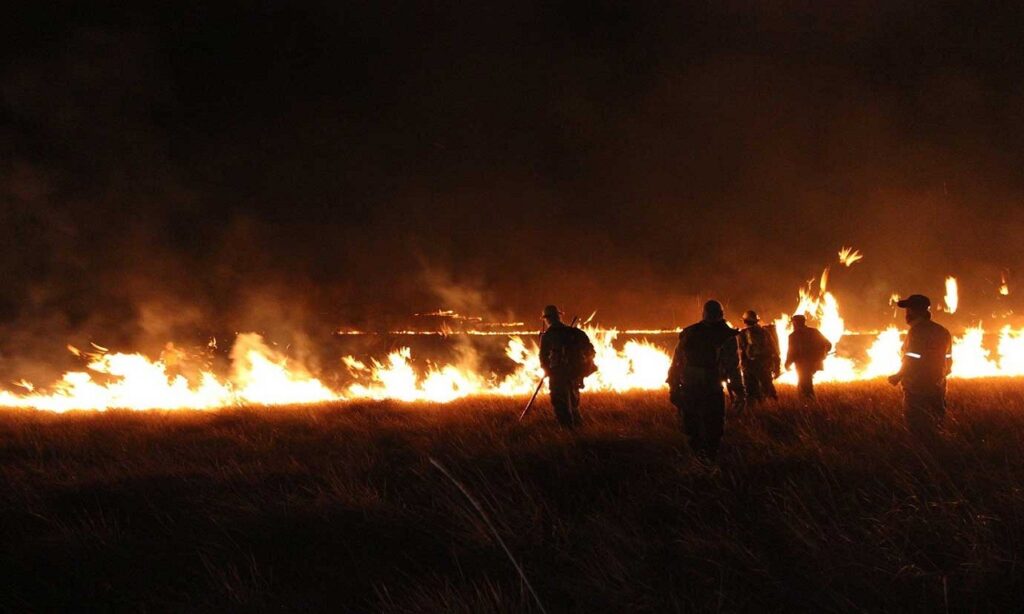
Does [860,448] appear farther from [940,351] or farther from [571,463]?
[571,463]

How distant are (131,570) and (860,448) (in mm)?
6119

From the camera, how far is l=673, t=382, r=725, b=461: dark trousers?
639cm

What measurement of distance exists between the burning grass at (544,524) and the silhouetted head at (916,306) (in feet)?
4.04

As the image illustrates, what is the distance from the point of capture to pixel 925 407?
20.7 ft

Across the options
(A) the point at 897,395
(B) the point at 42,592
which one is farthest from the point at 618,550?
(A) the point at 897,395

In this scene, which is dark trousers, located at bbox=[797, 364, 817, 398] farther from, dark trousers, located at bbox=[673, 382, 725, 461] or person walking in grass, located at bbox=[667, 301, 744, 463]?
dark trousers, located at bbox=[673, 382, 725, 461]

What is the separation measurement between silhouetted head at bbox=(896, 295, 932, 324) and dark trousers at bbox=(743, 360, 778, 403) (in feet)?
11.5

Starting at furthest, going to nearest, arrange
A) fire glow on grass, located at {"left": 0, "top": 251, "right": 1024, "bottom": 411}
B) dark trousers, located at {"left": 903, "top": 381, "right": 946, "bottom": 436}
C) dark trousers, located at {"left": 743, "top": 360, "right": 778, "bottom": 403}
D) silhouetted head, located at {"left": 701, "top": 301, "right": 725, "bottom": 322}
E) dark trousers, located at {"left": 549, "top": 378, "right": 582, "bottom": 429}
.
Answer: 1. fire glow on grass, located at {"left": 0, "top": 251, "right": 1024, "bottom": 411}
2. dark trousers, located at {"left": 743, "top": 360, "right": 778, "bottom": 403}
3. dark trousers, located at {"left": 549, "top": 378, "right": 582, "bottom": 429}
4. silhouetted head, located at {"left": 701, "top": 301, "right": 725, "bottom": 322}
5. dark trousers, located at {"left": 903, "top": 381, "right": 946, "bottom": 436}

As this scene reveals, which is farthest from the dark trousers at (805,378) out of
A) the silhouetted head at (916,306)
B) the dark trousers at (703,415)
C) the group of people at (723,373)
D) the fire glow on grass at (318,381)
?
the dark trousers at (703,415)

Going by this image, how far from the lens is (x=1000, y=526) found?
378cm

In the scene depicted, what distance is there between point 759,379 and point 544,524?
6.84m

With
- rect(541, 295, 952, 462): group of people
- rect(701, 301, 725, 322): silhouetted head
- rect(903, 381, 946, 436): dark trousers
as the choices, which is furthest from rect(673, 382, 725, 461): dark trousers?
rect(903, 381, 946, 436): dark trousers

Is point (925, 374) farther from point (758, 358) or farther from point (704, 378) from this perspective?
point (758, 358)

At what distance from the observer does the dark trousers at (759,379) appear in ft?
32.6
